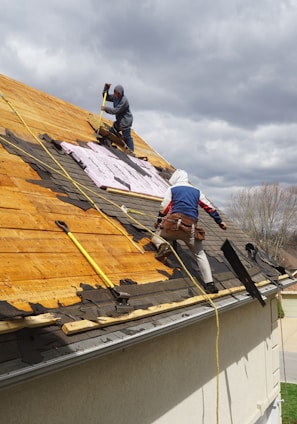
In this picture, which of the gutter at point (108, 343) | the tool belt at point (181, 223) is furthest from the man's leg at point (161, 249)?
the gutter at point (108, 343)

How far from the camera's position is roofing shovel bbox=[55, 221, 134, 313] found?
10.2 ft

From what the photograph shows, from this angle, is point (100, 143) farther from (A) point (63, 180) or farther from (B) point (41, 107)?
(A) point (63, 180)

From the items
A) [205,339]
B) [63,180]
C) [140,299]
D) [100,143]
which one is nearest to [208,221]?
[100,143]

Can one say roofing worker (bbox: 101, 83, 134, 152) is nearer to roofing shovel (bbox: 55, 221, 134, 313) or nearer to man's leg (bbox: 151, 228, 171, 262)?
man's leg (bbox: 151, 228, 171, 262)

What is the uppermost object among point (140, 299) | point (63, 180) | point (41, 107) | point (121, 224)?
point (41, 107)

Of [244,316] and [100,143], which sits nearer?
[244,316]

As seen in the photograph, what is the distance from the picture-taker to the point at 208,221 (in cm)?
741

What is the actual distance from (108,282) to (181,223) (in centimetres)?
131

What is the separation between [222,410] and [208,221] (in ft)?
11.0

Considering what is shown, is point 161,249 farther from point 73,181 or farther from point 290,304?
point 290,304

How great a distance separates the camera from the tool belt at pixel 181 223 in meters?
4.30

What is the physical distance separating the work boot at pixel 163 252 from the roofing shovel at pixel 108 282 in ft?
3.72

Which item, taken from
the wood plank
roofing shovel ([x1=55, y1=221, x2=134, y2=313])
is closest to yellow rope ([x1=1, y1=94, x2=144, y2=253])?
roofing shovel ([x1=55, y1=221, x2=134, y2=313])

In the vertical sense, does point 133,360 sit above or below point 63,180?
below
